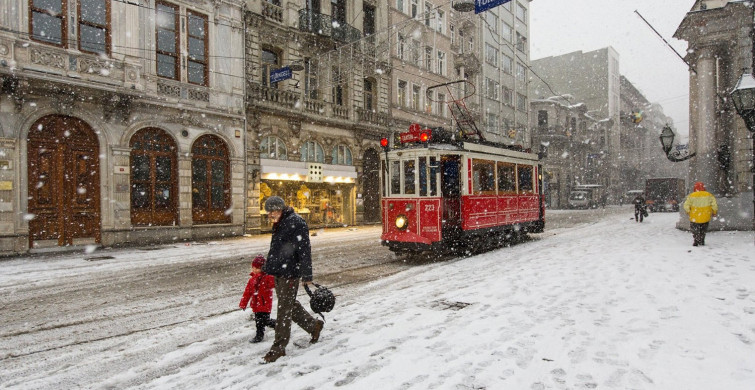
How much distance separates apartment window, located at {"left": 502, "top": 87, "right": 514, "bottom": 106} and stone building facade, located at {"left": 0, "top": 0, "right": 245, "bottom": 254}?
31.3 m

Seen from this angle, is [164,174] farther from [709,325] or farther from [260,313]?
[709,325]

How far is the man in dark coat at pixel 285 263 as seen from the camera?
444 centimetres

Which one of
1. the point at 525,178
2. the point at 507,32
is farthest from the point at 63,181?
the point at 507,32

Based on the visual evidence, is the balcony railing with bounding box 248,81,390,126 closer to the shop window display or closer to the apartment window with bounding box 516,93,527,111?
the shop window display

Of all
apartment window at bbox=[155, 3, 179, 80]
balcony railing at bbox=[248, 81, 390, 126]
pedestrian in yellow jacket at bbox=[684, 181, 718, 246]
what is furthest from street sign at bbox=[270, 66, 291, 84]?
pedestrian in yellow jacket at bbox=[684, 181, 718, 246]

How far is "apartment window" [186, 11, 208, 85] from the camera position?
1748cm

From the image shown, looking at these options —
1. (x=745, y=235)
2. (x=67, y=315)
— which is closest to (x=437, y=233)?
(x=67, y=315)

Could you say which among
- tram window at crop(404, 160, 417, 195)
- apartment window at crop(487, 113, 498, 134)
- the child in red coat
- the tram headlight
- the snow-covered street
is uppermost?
apartment window at crop(487, 113, 498, 134)

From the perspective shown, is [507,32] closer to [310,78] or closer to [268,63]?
[310,78]

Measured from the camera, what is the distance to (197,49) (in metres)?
17.8

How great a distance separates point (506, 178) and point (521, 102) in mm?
37198

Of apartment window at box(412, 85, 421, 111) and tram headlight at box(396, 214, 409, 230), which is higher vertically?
apartment window at box(412, 85, 421, 111)

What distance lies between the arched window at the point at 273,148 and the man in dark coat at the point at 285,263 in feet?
53.0

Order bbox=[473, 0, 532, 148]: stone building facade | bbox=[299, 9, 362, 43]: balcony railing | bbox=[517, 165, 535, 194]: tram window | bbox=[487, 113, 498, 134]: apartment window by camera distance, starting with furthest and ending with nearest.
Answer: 1. bbox=[487, 113, 498, 134]: apartment window
2. bbox=[473, 0, 532, 148]: stone building facade
3. bbox=[299, 9, 362, 43]: balcony railing
4. bbox=[517, 165, 535, 194]: tram window
